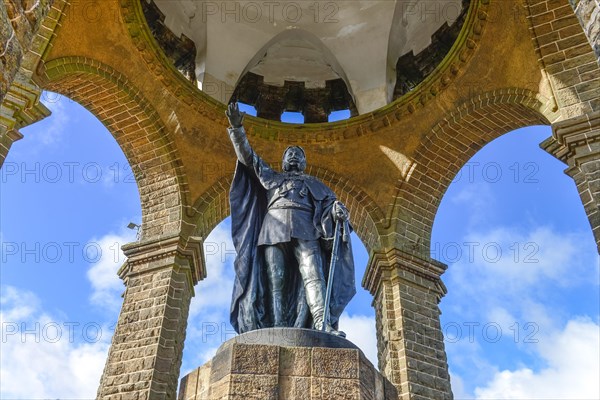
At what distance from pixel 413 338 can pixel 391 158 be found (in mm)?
3333

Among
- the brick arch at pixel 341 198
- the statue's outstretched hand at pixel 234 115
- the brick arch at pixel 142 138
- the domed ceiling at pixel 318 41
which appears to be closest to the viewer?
the statue's outstretched hand at pixel 234 115

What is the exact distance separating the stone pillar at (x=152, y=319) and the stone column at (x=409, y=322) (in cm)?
271

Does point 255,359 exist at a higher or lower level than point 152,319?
lower

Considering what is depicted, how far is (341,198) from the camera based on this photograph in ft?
37.1

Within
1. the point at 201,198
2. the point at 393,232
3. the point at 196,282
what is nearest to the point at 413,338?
the point at 393,232

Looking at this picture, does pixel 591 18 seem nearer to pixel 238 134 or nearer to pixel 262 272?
pixel 238 134

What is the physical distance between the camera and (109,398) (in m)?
8.25

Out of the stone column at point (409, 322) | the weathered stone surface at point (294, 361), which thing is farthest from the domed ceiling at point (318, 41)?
the weathered stone surface at point (294, 361)

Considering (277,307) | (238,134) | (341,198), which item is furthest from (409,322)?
(238,134)

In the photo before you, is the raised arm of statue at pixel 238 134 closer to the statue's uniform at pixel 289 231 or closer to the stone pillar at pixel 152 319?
the statue's uniform at pixel 289 231

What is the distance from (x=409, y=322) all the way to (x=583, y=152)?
10.7ft

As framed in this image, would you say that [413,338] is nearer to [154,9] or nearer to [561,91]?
[561,91]

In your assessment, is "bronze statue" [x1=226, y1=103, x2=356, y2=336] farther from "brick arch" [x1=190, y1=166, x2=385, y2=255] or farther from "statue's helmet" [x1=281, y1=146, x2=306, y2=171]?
"brick arch" [x1=190, y1=166, x2=385, y2=255]

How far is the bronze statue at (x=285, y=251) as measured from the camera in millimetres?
4699
